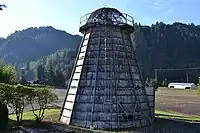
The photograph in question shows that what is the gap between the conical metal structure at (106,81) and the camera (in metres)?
20.8

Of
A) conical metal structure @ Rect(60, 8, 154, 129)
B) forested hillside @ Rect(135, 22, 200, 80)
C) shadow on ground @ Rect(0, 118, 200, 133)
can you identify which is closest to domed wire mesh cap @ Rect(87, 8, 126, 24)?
conical metal structure @ Rect(60, 8, 154, 129)

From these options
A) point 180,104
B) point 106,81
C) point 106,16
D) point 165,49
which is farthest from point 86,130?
point 165,49

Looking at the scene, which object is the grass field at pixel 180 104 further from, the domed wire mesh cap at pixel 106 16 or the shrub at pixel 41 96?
the shrub at pixel 41 96

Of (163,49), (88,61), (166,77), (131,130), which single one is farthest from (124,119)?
(163,49)

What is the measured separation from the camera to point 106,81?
21359mm

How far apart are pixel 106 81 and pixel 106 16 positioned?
565 cm

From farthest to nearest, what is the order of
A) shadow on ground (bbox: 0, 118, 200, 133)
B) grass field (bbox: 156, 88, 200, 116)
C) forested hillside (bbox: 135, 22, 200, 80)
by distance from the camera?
forested hillside (bbox: 135, 22, 200, 80) → grass field (bbox: 156, 88, 200, 116) → shadow on ground (bbox: 0, 118, 200, 133)

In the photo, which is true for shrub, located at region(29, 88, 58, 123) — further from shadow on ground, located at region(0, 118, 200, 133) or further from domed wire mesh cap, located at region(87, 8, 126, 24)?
domed wire mesh cap, located at region(87, 8, 126, 24)

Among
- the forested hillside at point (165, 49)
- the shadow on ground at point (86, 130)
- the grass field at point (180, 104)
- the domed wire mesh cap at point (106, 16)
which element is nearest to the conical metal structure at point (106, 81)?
the domed wire mesh cap at point (106, 16)

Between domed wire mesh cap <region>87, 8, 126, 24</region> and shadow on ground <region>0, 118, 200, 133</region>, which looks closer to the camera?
shadow on ground <region>0, 118, 200, 133</region>

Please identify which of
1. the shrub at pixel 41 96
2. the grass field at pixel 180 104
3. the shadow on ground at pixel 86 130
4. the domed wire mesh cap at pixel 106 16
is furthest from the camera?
the grass field at pixel 180 104

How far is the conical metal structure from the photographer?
20797mm

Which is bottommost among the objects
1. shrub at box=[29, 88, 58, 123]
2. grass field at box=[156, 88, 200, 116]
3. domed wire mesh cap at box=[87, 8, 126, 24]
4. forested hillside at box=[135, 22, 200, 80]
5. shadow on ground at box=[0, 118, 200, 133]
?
shadow on ground at box=[0, 118, 200, 133]

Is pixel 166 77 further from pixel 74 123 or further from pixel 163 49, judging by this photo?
pixel 74 123
